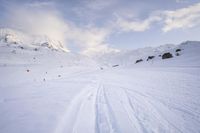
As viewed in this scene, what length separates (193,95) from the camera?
6.41m

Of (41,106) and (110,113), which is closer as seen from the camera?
(110,113)

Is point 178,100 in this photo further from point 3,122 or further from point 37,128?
point 3,122

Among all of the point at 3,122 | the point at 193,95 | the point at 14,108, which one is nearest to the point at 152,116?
the point at 193,95

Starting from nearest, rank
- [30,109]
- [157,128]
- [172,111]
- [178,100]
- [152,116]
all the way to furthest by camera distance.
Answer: [157,128]
[152,116]
[172,111]
[30,109]
[178,100]

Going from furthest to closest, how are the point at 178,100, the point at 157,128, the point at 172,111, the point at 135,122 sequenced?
the point at 178,100 < the point at 172,111 < the point at 135,122 < the point at 157,128

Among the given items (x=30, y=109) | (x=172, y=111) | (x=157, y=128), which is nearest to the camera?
(x=157, y=128)

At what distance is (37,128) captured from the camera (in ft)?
13.3

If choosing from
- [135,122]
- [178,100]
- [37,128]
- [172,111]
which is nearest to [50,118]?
[37,128]

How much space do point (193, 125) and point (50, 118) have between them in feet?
14.3

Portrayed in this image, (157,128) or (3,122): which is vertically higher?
(3,122)

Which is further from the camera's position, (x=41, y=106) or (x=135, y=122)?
(x=41, y=106)

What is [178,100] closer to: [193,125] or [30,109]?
[193,125]

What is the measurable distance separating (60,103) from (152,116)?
392 centimetres

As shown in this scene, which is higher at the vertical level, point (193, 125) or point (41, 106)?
point (41, 106)
